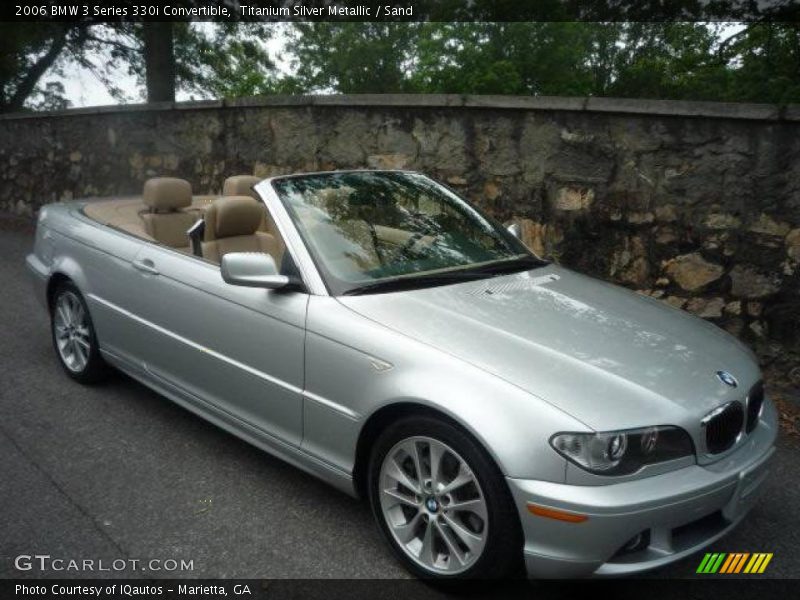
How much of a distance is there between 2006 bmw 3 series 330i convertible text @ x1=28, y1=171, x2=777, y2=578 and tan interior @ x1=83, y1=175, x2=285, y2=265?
3 centimetres

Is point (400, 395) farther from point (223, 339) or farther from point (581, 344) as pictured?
point (223, 339)

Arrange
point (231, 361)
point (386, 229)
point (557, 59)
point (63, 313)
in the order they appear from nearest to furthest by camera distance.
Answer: point (231, 361) → point (386, 229) → point (63, 313) → point (557, 59)

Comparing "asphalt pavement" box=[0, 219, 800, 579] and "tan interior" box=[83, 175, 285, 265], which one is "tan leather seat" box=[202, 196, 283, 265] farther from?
"asphalt pavement" box=[0, 219, 800, 579]

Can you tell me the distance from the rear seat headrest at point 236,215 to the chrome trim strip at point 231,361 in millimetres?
643

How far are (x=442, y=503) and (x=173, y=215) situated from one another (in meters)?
3.12

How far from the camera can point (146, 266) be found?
4.24m

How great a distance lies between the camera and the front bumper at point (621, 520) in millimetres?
2457

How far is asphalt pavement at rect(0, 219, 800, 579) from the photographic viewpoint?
307 centimetres

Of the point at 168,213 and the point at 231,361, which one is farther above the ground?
the point at 168,213

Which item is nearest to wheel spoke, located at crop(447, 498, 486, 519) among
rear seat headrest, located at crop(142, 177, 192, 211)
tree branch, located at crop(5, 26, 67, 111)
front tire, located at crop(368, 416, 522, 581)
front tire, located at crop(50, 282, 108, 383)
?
front tire, located at crop(368, 416, 522, 581)

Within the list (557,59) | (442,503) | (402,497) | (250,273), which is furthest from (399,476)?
(557,59)

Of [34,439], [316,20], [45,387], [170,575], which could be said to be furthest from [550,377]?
[316,20]

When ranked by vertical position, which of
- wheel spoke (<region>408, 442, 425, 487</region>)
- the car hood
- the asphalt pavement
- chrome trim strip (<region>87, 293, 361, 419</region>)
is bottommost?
the asphalt pavement

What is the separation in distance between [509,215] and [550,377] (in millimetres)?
4074
